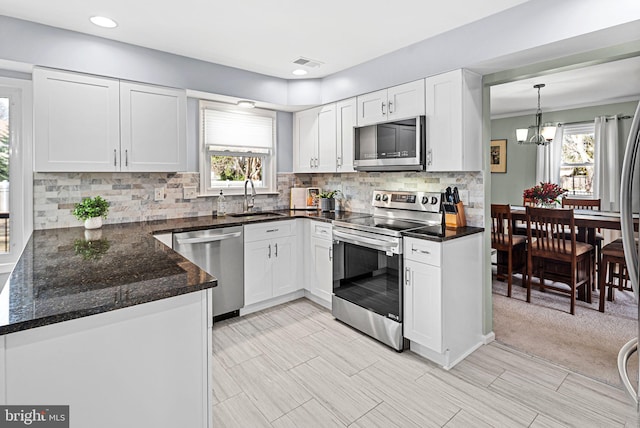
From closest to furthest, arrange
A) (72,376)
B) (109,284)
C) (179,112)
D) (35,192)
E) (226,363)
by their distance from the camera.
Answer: (72,376) < (109,284) < (226,363) < (35,192) < (179,112)

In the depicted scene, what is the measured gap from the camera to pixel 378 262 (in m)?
2.87

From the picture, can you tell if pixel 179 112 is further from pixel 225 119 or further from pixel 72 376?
pixel 72 376

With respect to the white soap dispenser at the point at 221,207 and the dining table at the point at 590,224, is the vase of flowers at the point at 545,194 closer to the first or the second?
the dining table at the point at 590,224

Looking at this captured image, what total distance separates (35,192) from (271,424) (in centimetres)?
256

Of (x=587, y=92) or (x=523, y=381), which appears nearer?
(x=523, y=381)

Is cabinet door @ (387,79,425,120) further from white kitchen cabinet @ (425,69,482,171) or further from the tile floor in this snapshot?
the tile floor

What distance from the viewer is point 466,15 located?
241 centimetres

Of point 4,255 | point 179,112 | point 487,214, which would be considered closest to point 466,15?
point 487,214

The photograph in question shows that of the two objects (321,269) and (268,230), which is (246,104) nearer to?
(268,230)

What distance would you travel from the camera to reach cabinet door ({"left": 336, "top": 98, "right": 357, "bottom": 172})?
11.6ft

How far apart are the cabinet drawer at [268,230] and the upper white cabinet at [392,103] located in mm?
1255

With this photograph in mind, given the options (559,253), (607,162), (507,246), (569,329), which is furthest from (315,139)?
(607,162)

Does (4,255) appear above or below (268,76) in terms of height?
below

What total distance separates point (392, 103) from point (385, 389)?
2282 mm
